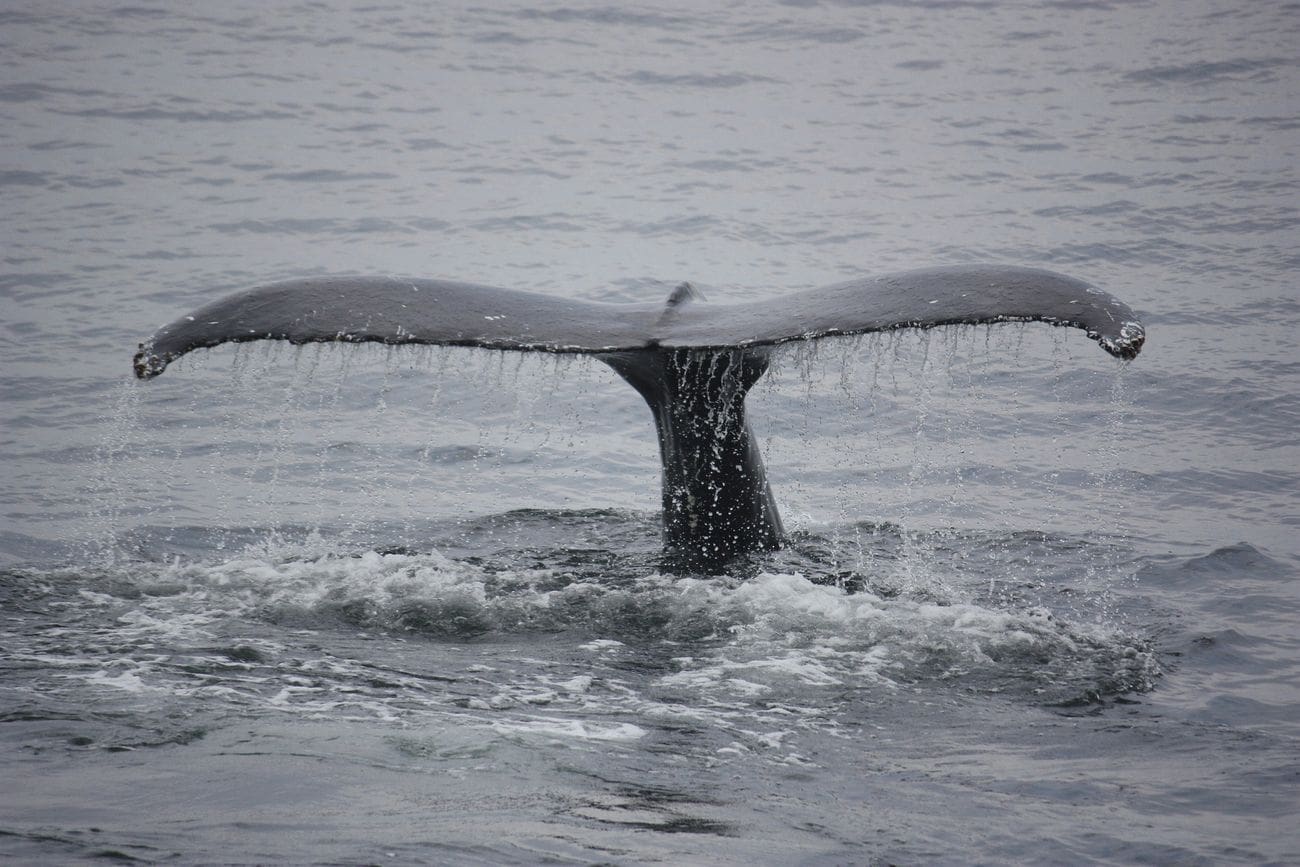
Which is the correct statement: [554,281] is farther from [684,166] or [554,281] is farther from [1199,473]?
[1199,473]

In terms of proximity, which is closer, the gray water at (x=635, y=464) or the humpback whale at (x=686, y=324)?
the gray water at (x=635, y=464)

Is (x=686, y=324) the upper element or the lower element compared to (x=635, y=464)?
upper

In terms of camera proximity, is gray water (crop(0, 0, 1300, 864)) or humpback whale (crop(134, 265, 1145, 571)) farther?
humpback whale (crop(134, 265, 1145, 571))

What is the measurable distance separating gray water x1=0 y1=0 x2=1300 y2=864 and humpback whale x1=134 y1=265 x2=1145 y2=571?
0.31m

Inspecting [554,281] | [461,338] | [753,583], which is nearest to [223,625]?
[461,338]

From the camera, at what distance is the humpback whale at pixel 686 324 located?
5406 mm

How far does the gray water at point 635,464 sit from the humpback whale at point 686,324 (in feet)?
1.02

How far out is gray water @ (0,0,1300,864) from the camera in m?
4.90

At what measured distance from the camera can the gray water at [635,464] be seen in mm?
4902

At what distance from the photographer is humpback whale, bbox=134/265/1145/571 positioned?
541 cm

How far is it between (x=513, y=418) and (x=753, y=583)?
480cm

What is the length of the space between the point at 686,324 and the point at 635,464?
4.26m

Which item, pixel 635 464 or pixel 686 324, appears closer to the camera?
pixel 686 324

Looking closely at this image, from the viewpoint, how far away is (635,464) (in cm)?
1032
